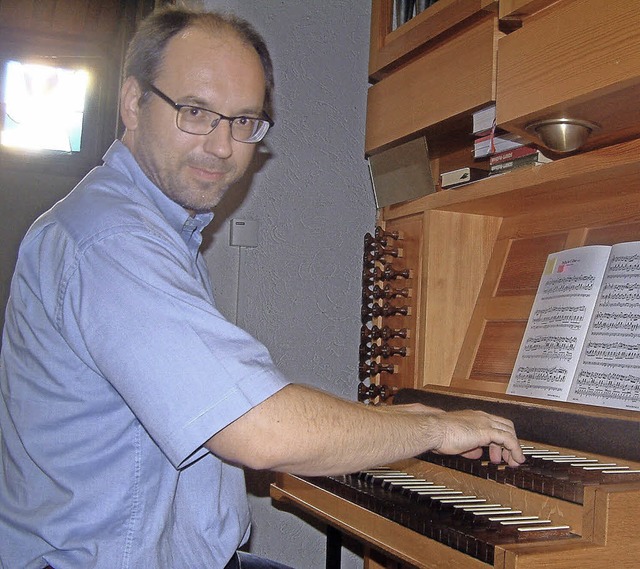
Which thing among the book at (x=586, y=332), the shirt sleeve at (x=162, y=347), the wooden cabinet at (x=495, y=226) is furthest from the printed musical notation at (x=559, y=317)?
the shirt sleeve at (x=162, y=347)

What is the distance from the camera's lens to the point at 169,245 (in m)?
1.25

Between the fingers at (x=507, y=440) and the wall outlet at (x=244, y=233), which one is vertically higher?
the wall outlet at (x=244, y=233)

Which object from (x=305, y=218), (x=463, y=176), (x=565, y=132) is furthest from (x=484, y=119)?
(x=305, y=218)

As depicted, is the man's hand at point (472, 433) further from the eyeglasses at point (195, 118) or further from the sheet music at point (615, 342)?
the eyeglasses at point (195, 118)

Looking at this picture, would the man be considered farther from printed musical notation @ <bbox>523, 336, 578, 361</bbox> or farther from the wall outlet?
the wall outlet

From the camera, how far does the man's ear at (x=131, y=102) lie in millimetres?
1632

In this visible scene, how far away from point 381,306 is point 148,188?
1.42 m

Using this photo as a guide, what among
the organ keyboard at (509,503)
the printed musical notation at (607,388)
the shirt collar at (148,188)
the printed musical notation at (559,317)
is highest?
the shirt collar at (148,188)

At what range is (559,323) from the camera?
2.23 meters

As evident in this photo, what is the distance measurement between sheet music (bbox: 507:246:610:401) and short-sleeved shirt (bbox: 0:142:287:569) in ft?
3.39

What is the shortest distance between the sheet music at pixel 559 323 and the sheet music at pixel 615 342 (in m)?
0.03

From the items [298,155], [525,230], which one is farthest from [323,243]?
[525,230]

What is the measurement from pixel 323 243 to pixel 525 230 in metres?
0.88

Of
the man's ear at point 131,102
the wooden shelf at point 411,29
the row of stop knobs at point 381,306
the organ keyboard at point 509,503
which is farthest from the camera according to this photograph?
the row of stop knobs at point 381,306
